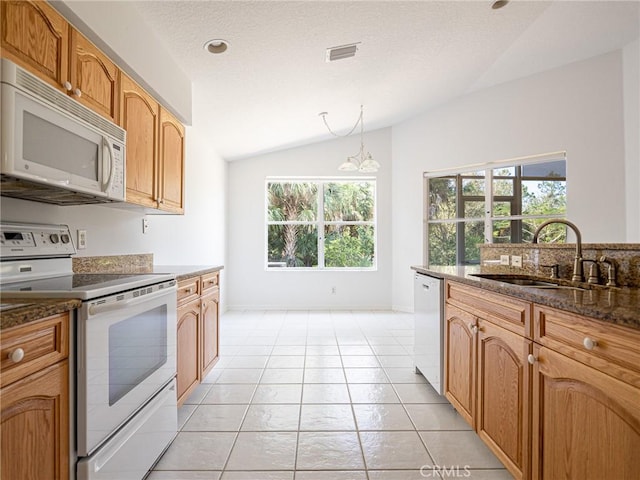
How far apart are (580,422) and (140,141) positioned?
2.50 meters

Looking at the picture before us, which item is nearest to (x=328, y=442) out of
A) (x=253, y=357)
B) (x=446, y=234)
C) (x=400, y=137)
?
(x=253, y=357)

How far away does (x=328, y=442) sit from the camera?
1.74 meters

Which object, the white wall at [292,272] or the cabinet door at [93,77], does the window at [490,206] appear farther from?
the cabinet door at [93,77]

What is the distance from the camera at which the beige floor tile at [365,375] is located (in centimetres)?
250

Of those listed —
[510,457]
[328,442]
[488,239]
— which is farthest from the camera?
[488,239]

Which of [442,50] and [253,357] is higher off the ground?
[442,50]

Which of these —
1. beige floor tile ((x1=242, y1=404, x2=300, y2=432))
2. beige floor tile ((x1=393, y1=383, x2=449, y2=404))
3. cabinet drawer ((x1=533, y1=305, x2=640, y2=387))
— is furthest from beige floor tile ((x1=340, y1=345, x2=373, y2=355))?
cabinet drawer ((x1=533, y1=305, x2=640, y2=387))

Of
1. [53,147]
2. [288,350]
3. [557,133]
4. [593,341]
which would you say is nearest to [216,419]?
[288,350]

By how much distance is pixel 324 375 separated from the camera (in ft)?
8.52

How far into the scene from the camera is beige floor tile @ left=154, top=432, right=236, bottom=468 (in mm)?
1571

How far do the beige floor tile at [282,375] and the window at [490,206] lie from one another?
9.53ft

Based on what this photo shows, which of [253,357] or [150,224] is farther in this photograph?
[253,357]

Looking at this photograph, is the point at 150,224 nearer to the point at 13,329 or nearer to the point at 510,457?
the point at 13,329

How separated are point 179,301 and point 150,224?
1105mm
